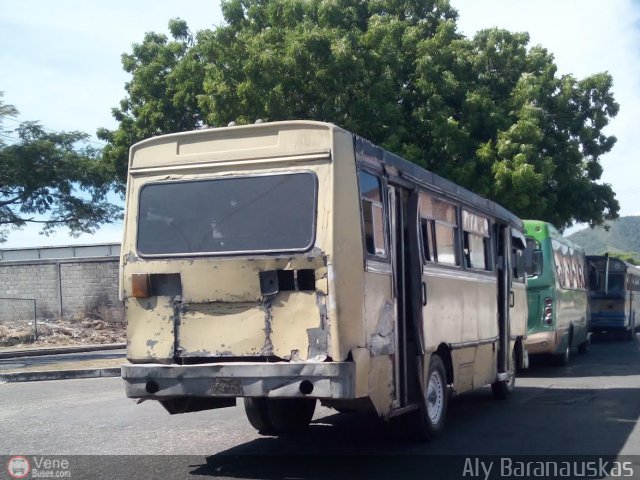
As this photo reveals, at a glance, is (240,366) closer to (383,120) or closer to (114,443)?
(114,443)

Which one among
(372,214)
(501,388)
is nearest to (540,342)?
(501,388)

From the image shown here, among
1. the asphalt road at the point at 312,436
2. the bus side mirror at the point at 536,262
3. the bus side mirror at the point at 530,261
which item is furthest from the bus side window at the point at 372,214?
the bus side mirror at the point at 536,262

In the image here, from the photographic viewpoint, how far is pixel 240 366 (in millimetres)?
7184

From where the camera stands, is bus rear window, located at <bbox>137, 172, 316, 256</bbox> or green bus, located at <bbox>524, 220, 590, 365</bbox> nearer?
bus rear window, located at <bbox>137, 172, 316, 256</bbox>

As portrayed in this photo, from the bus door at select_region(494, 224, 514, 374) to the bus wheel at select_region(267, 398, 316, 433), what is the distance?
3.76m

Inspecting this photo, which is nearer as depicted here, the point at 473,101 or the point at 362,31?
the point at 473,101

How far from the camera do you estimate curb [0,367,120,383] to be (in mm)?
16562

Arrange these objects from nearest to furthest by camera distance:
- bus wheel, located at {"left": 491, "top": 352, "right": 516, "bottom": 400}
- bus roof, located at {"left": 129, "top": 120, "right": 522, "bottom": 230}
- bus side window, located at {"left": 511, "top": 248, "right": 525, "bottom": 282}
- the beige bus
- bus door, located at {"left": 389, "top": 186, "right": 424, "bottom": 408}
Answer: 1. the beige bus
2. bus roof, located at {"left": 129, "top": 120, "right": 522, "bottom": 230}
3. bus door, located at {"left": 389, "top": 186, "right": 424, "bottom": 408}
4. bus wheel, located at {"left": 491, "top": 352, "right": 516, "bottom": 400}
5. bus side window, located at {"left": 511, "top": 248, "right": 525, "bottom": 282}

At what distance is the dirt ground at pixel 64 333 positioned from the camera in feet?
89.2

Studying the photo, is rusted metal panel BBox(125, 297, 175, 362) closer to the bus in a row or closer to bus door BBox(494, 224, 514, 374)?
bus door BBox(494, 224, 514, 374)

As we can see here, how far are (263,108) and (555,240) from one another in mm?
7275

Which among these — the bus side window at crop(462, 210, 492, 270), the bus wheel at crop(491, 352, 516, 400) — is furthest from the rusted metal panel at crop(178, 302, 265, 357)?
the bus wheel at crop(491, 352, 516, 400)

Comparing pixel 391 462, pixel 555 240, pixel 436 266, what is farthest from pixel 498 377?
pixel 555 240

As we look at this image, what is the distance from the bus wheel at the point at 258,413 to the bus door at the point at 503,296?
440 cm
